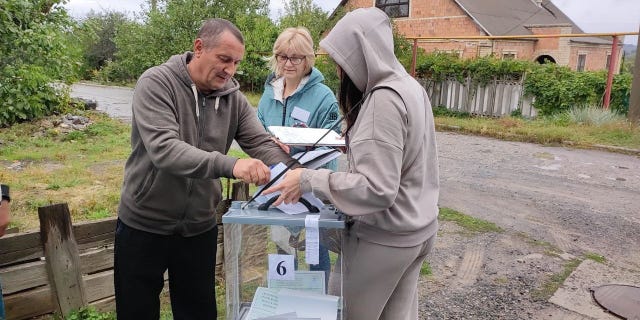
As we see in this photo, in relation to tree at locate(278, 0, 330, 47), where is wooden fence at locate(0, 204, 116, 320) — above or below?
below

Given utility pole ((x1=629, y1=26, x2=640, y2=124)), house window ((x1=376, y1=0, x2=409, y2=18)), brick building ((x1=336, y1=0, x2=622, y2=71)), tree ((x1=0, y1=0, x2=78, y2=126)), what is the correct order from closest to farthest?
1. tree ((x1=0, y1=0, x2=78, y2=126))
2. utility pole ((x1=629, y1=26, x2=640, y2=124))
3. brick building ((x1=336, y1=0, x2=622, y2=71))
4. house window ((x1=376, y1=0, x2=409, y2=18))

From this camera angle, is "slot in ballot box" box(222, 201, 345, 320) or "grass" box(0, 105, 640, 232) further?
"grass" box(0, 105, 640, 232)

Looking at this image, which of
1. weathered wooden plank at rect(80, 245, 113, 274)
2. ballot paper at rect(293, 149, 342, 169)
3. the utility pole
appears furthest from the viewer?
the utility pole

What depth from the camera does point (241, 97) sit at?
97.0 inches

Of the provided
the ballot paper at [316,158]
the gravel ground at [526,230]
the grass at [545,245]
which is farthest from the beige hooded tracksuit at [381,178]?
the grass at [545,245]

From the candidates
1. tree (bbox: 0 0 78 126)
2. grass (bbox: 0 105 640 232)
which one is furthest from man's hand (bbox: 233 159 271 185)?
grass (bbox: 0 105 640 232)

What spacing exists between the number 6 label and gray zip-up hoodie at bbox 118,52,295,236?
14.1 inches

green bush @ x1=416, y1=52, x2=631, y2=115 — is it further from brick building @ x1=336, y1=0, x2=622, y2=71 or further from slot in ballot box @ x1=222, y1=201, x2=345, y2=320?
slot in ballot box @ x1=222, y1=201, x2=345, y2=320

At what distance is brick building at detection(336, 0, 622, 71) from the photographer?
22.7 m

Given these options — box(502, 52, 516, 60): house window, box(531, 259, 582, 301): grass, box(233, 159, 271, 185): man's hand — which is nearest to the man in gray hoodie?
box(233, 159, 271, 185): man's hand

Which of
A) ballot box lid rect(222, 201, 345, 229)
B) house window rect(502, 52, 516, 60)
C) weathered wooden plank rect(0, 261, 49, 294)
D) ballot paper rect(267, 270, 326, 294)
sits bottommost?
weathered wooden plank rect(0, 261, 49, 294)

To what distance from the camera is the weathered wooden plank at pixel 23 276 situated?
276 cm

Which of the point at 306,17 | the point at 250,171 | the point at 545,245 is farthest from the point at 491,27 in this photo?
the point at 250,171

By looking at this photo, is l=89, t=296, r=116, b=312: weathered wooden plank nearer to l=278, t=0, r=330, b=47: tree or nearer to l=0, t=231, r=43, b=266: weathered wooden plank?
l=0, t=231, r=43, b=266: weathered wooden plank
